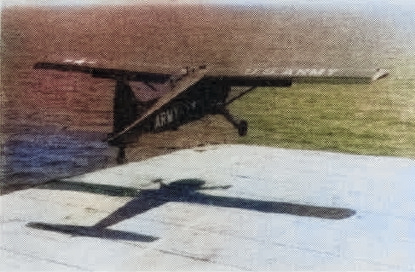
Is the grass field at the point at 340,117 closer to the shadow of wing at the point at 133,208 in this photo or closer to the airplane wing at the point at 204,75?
the airplane wing at the point at 204,75

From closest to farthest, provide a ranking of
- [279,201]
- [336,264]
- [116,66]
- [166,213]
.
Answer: [336,264]
[166,213]
[279,201]
[116,66]

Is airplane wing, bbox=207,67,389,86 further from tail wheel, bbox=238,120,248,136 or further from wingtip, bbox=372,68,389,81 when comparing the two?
tail wheel, bbox=238,120,248,136

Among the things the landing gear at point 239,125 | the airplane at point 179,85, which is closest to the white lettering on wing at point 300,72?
the airplane at point 179,85

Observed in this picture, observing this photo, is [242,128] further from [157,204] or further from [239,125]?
[157,204]

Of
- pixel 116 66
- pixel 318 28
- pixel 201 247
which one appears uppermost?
pixel 318 28

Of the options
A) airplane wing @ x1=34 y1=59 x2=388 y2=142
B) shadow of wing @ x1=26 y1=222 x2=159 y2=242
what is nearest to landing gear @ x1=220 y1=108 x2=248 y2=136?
airplane wing @ x1=34 y1=59 x2=388 y2=142

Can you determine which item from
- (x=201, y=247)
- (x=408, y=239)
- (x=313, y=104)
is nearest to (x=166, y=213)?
(x=201, y=247)

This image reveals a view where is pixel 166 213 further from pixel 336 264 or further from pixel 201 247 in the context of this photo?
pixel 336 264
